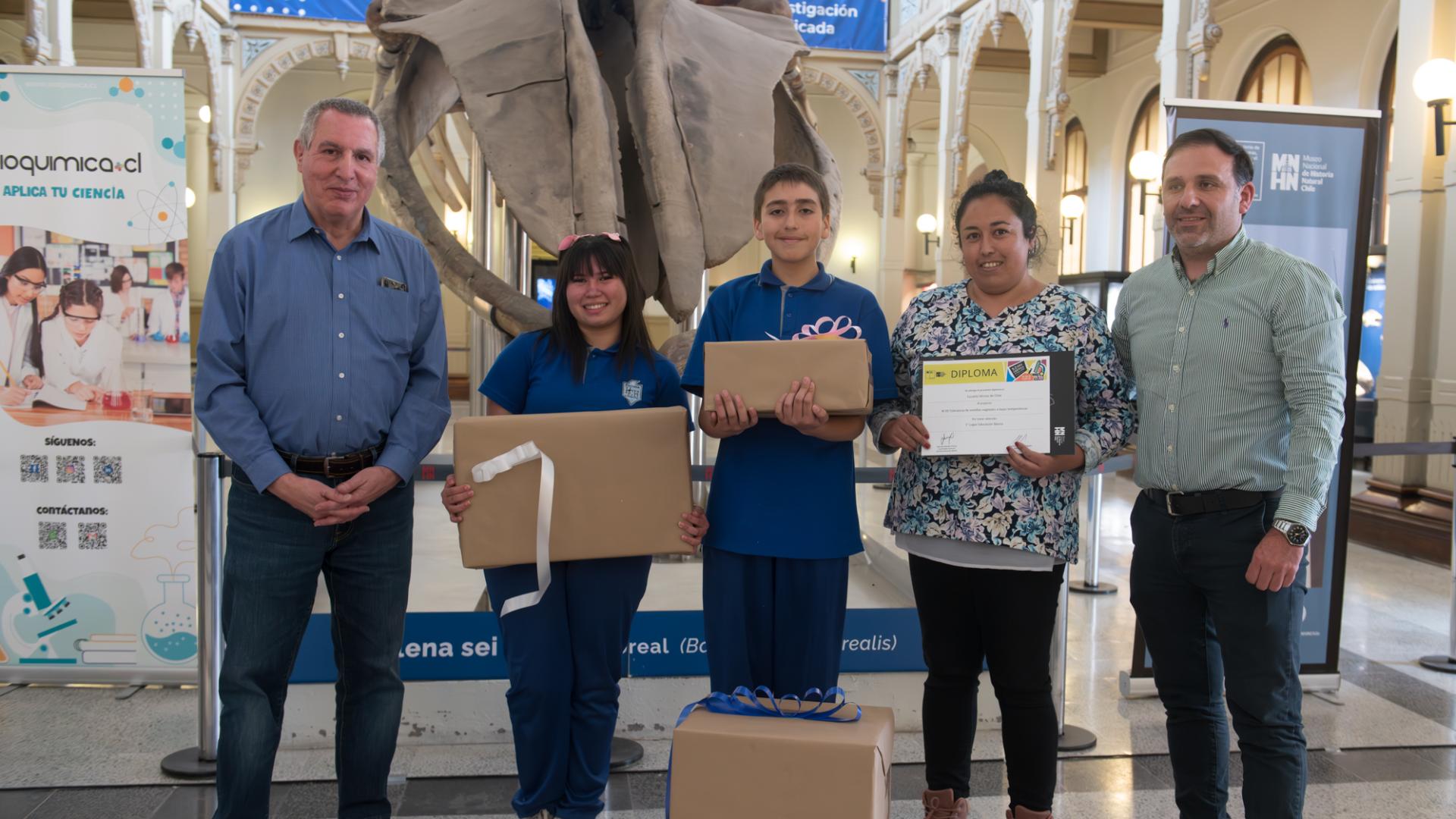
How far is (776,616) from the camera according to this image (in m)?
2.61

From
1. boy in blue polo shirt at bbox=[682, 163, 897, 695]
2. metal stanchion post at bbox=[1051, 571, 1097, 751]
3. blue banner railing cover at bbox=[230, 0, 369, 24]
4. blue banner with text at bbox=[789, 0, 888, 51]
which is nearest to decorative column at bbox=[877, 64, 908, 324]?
blue banner with text at bbox=[789, 0, 888, 51]

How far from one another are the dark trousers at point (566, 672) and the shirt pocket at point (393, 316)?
2.05ft

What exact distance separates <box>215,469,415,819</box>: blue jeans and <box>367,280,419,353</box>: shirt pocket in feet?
1.22

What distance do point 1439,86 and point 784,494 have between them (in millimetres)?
7622

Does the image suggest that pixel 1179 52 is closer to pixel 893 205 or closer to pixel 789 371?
pixel 893 205

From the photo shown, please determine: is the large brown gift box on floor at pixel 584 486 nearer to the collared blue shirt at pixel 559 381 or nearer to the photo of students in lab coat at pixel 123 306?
the collared blue shirt at pixel 559 381

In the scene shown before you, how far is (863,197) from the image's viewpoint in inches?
944

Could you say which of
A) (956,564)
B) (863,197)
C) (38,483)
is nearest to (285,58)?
(863,197)

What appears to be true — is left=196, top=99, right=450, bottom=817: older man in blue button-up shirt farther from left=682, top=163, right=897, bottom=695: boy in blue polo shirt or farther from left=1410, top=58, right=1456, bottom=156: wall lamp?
left=1410, top=58, right=1456, bottom=156: wall lamp

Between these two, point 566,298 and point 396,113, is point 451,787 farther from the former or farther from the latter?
point 396,113

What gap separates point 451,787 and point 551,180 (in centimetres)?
200

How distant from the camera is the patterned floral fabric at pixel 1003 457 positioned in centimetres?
259

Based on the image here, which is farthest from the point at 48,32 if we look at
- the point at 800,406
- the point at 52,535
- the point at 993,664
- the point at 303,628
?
the point at 993,664

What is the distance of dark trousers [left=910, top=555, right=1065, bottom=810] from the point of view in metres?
2.62
